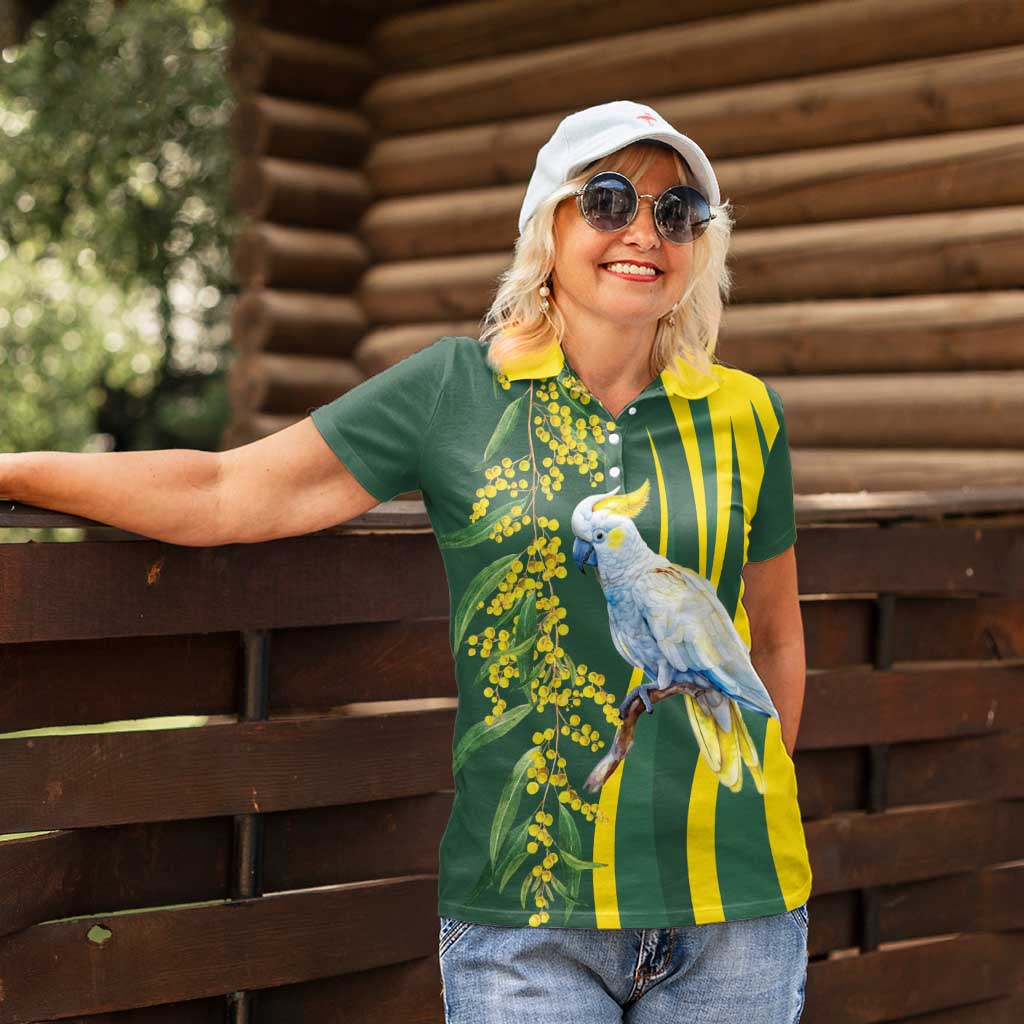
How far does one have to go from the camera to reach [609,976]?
224 centimetres

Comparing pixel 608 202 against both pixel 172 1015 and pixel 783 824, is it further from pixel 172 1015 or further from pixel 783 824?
pixel 172 1015

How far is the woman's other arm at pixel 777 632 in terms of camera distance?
8.40 ft

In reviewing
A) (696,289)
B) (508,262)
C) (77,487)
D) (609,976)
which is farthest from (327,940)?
(508,262)

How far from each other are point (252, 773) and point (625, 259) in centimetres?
114

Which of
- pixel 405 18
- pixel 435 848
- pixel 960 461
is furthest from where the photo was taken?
pixel 405 18

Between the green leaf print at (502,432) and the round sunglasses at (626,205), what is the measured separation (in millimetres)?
292

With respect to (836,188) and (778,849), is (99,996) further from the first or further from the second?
(836,188)

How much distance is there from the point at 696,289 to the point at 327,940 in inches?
53.5

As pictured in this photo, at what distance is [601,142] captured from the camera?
2.32 metres

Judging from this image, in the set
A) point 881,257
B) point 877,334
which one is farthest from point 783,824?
point 881,257

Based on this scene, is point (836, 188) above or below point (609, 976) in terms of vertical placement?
above

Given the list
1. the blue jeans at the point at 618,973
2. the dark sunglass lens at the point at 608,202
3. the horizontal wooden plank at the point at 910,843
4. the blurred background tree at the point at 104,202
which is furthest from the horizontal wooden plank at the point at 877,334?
the blurred background tree at the point at 104,202

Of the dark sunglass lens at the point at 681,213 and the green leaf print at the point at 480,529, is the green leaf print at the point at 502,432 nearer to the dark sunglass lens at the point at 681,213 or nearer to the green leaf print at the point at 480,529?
the green leaf print at the point at 480,529

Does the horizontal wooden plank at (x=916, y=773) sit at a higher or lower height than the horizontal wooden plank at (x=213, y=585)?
lower
